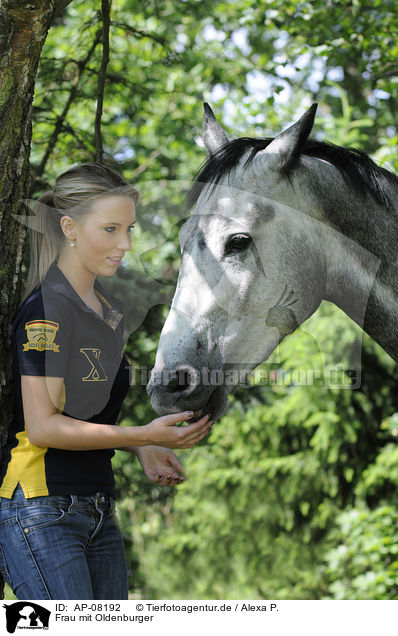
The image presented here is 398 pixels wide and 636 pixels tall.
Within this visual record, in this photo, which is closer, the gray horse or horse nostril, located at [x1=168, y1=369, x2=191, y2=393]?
horse nostril, located at [x1=168, y1=369, x2=191, y2=393]

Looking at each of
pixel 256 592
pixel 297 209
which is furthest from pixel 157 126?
pixel 297 209

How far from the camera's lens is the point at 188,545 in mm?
8016

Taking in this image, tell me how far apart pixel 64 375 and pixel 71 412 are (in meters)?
0.14

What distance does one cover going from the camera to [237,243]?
1986mm

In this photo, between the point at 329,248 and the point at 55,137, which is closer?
the point at 329,248

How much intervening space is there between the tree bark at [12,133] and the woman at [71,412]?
164mm

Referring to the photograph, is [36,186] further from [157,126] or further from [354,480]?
[157,126]

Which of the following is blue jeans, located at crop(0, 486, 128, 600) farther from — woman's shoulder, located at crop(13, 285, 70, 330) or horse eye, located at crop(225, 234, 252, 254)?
horse eye, located at crop(225, 234, 252, 254)

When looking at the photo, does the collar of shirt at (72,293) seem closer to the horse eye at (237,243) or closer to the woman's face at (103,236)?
the woman's face at (103,236)

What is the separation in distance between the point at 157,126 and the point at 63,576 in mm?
8199

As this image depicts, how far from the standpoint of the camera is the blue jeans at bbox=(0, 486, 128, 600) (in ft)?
5.56
